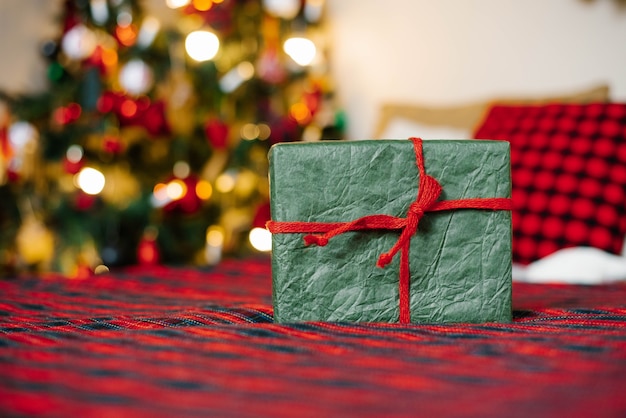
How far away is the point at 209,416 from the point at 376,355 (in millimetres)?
242

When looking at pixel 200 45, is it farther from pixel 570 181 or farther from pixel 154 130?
pixel 570 181

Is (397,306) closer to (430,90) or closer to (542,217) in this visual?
(542,217)

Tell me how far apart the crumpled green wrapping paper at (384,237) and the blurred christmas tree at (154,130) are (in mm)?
1600

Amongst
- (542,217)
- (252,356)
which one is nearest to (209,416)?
(252,356)

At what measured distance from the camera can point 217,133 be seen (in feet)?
8.39

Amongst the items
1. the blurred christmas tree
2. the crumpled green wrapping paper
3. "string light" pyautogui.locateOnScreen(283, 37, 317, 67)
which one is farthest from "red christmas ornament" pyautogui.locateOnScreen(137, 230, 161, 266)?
the crumpled green wrapping paper

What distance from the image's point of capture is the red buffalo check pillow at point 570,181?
58.3 inches

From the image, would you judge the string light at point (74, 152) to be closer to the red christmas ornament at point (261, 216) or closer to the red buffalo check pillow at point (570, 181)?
the red christmas ornament at point (261, 216)

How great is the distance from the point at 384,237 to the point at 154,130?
5.54ft

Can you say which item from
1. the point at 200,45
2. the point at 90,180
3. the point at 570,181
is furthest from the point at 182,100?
the point at 570,181

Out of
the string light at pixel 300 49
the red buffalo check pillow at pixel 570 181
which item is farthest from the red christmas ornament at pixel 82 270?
the red buffalo check pillow at pixel 570 181

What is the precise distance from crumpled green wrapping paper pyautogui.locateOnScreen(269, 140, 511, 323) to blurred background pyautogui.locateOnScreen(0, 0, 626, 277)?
134 cm

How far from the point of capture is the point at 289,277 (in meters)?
0.93

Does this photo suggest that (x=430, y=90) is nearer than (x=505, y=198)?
No
